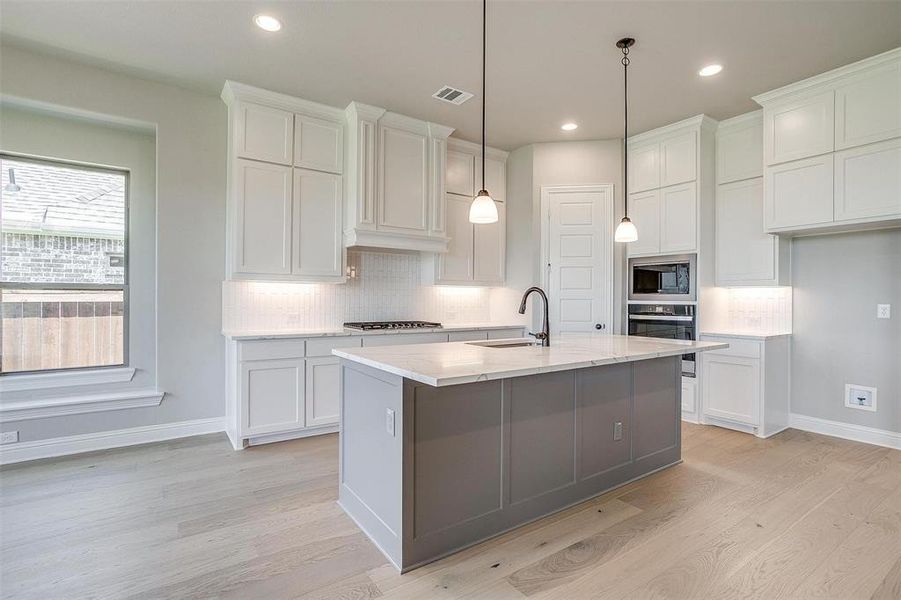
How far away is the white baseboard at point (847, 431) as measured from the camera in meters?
3.47

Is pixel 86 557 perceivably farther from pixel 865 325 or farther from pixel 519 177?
pixel 865 325

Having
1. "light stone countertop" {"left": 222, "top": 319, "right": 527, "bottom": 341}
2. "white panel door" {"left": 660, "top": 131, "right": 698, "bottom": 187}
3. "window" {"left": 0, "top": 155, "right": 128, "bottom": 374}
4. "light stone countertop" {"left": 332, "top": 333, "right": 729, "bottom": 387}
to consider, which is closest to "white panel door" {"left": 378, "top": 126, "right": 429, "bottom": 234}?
"light stone countertop" {"left": 222, "top": 319, "right": 527, "bottom": 341}

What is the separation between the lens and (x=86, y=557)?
2.02m

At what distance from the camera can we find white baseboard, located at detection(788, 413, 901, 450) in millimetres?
3471

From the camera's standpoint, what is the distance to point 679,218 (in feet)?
14.2

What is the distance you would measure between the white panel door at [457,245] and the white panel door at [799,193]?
276cm

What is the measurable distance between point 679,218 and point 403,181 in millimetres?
2709

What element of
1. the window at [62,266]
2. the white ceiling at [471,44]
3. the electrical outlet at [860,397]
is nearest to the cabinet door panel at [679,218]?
the white ceiling at [471,44]

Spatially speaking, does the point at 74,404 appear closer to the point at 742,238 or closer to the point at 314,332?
the point at 314,332

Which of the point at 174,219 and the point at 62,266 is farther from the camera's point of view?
the point at 174,219

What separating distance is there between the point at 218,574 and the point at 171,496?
38.6 inches

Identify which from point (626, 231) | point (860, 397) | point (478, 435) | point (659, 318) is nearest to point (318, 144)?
point (626, 231)

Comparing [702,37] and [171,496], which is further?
[702,37]

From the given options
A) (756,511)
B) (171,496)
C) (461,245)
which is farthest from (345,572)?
(461,245)
